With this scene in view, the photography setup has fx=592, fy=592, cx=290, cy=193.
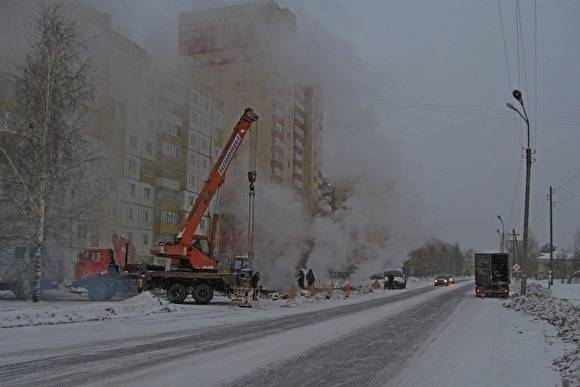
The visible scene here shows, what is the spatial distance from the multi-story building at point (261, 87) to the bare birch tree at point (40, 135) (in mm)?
4736

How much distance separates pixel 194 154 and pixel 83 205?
2687 centimetres

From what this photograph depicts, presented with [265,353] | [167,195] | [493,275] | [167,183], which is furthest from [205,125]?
[265,353]

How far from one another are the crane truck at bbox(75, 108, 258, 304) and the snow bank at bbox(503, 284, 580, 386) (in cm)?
1202

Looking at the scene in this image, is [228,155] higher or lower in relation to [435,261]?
higher

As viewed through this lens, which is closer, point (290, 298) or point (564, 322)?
point (564, 322)

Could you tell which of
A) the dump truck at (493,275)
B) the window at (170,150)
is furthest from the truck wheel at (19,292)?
the dump truck at (493,275)

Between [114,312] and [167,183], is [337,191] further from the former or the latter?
[114,312]

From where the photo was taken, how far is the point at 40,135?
882 inches

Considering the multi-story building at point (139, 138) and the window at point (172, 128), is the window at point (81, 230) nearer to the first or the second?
the multi-story building at point (139, 138)

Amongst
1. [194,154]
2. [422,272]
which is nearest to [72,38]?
[194,154]

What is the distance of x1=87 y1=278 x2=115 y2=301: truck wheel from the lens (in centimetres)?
2723

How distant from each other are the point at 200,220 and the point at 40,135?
25.0ft

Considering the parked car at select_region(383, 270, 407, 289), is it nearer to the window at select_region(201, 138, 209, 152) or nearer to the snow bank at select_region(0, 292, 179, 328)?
the window at select_region(201, 138, 209, 152)

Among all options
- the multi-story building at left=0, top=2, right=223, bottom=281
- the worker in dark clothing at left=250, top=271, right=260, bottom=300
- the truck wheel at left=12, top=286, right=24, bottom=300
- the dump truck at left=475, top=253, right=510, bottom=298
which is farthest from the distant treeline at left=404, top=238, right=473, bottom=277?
the truck wheel at left=12, top=286, right=24, bottom=300
